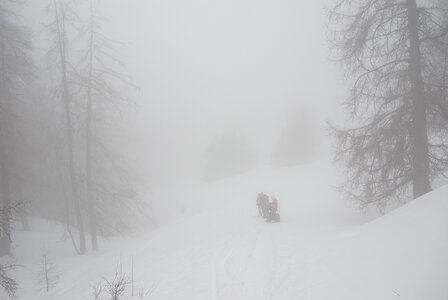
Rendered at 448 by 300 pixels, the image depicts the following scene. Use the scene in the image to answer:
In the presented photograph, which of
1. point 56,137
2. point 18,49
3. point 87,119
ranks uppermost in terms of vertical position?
point 18,49

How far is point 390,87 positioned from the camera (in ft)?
26.2

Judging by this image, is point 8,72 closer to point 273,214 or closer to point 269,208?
point 269,208

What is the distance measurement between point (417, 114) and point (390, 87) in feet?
3.96

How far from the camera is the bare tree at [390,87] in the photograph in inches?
292

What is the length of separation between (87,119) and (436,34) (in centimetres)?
1522

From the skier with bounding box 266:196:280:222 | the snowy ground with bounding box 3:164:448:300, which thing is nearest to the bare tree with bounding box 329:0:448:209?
the snowy ground with bounding box 3:164:448:300

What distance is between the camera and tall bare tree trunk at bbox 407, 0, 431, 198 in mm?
7348

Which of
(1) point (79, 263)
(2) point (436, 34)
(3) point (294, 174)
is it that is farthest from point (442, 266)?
(3) point (294, 174)

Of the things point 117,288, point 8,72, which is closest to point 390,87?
point 117,288

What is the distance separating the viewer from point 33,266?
455 inches

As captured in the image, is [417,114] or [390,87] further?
[390,87]

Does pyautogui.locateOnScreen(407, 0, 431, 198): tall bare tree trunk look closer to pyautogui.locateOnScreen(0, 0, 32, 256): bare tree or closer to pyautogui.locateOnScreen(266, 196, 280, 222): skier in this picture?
pyautogui.locateOnScreen(266, 196, 280, 222): skier

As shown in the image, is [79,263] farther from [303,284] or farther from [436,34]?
[436,34]

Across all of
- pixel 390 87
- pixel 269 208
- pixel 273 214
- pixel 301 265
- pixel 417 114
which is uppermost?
pixel 390 87
